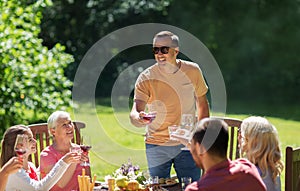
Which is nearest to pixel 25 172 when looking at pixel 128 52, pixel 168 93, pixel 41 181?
pixel 41 181

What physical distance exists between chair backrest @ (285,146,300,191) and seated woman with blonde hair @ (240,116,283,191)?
14 cm

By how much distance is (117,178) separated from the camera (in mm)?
3947

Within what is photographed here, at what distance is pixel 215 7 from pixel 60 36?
467cm

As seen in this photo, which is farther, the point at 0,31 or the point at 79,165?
the point at 0,31

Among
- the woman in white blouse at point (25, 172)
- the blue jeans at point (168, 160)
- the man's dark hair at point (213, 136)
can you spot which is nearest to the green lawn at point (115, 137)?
the blue jeans at point (168, 160)

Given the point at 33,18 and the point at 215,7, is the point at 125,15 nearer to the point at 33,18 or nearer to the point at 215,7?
the point at 215,7

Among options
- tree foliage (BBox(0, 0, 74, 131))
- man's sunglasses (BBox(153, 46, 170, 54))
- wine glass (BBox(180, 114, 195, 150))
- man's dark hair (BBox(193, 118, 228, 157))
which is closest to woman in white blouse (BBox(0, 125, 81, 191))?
wine glass (BBox(180, 114, 195, 150))

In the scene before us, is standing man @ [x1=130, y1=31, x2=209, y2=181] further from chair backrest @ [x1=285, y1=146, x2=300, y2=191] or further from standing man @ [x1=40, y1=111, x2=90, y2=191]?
chair backrest @ [x1=285, y1=146, x2=300, y2=191]

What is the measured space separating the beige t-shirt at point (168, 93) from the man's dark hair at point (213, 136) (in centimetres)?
147

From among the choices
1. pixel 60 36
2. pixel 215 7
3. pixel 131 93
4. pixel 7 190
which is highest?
pixel 215 7

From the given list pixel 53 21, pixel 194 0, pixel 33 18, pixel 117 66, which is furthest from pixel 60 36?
pixel 33 18

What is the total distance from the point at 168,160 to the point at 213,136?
5.26 feet

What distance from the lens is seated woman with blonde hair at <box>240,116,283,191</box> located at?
3682 millimetres

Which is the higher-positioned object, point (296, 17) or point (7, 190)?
point (296, 17)
